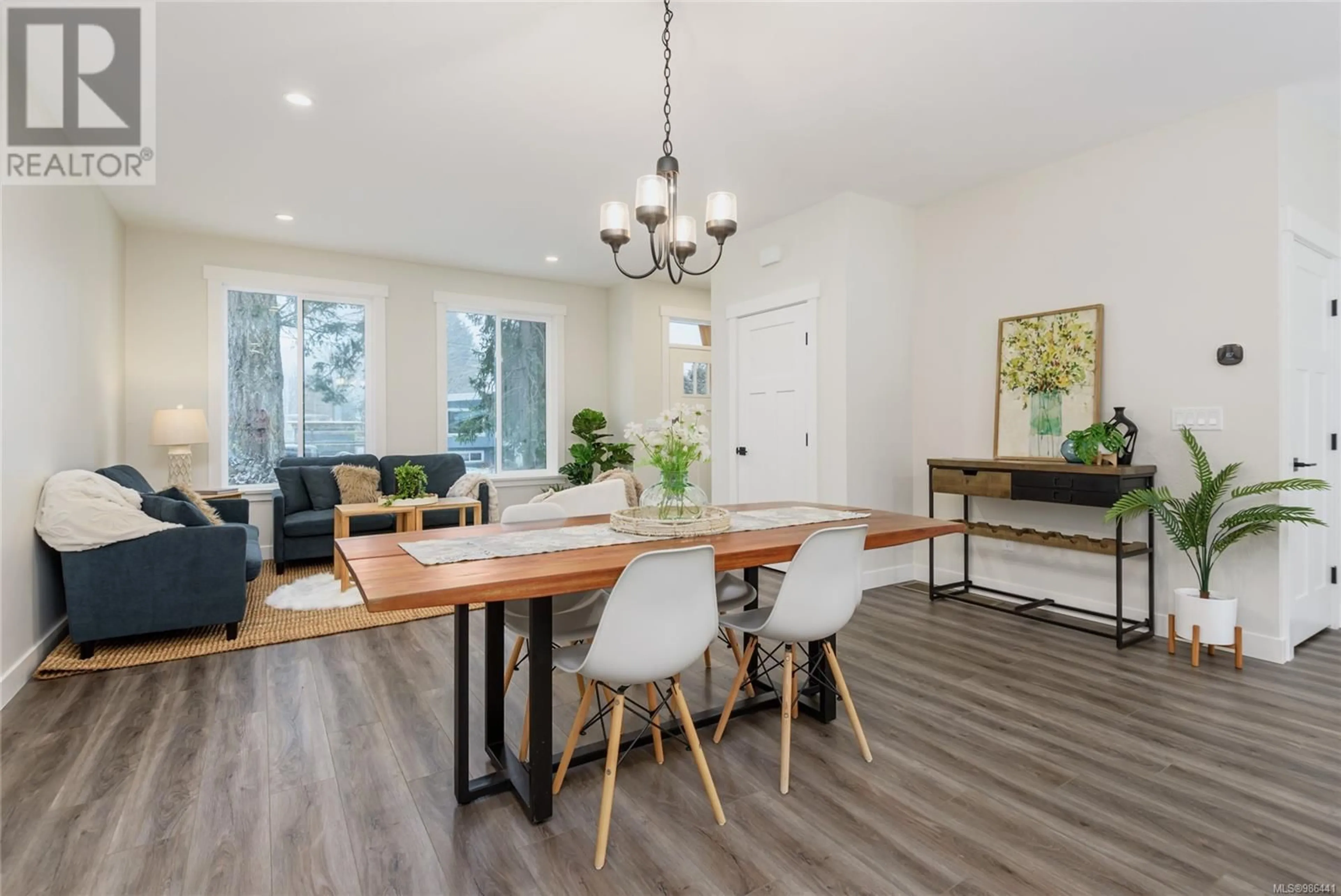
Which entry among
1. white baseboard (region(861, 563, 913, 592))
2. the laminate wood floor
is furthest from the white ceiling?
the laminate wood floor

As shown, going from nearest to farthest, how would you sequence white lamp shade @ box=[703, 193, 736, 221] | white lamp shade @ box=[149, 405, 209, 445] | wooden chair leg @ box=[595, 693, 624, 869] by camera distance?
wooden chair leg @ box=[595, 693, 624, 869], white lamp shade @ box=[703, 193, 736, 221], white lamp shade @ box=[149, 405, 209, 445]

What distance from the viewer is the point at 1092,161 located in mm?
3729

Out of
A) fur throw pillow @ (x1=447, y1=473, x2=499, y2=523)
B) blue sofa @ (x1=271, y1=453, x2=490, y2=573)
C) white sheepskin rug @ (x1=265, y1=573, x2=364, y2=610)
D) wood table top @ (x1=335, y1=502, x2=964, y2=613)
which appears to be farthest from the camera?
fur throw pillow @ (x1=447, y1=473, x2=499, y2=523)

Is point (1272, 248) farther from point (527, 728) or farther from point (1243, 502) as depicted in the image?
point (527, 728)

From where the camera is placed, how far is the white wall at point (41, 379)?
2695 millimetres

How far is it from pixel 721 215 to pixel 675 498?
111cm

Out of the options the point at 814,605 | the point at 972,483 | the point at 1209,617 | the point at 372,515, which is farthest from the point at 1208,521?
the point at 372,515

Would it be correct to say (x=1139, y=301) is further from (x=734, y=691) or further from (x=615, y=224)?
(x=734, y=691)

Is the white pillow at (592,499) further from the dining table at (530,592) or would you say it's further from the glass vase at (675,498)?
the glass vase at (675,498)

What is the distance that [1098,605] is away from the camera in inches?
148

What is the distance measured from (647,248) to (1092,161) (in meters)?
3.25

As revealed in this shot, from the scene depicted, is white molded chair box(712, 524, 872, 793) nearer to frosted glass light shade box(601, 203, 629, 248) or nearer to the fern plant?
frosted glass light shade box(601, 203, 629, 248)

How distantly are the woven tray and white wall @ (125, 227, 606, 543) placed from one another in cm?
447

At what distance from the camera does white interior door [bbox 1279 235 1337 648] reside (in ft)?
10.3
